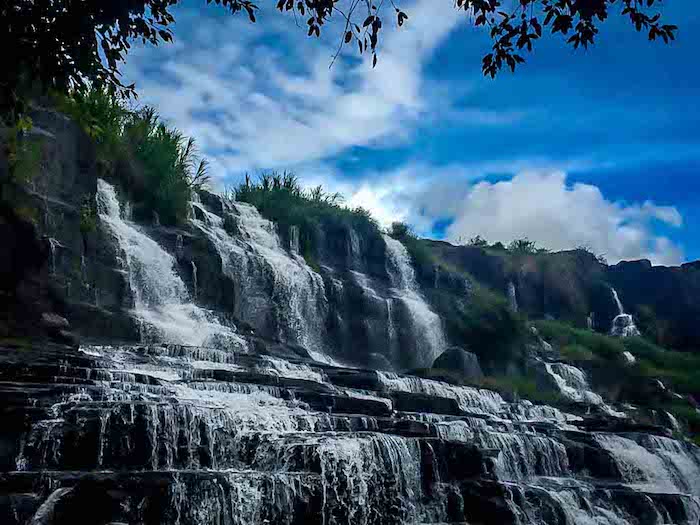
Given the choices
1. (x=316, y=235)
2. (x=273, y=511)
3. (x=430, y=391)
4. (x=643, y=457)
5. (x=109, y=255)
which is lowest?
(x=273, y=511)

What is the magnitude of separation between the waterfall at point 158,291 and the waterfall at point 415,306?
33.4 ft

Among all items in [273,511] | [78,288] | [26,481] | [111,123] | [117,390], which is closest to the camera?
[26,481]

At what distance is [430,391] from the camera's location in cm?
1850

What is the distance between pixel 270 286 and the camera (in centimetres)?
2577

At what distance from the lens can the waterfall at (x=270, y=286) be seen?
25.0m

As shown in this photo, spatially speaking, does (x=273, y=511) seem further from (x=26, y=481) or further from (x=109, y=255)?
(x=109, y=255)

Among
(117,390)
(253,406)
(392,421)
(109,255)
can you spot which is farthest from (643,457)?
(109,255)

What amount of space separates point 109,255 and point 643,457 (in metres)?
14.3

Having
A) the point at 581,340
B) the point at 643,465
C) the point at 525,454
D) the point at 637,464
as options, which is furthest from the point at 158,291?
the point at 581,340

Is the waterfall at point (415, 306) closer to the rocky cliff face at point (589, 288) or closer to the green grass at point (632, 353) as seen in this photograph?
the green grass at point (632, 353)

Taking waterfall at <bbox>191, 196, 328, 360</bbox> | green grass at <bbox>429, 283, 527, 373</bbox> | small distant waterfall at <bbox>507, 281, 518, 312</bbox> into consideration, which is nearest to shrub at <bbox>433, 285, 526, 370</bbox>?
green grass at <bbox>429, 283, 527, 373</bbox>

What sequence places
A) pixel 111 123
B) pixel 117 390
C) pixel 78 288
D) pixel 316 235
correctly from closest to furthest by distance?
pixel 117 390 < pixel 78 288 < pixel 111 123 < pixel 316 235

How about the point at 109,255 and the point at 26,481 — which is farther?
the point at 109,255

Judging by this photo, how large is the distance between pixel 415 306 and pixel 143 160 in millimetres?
11879
